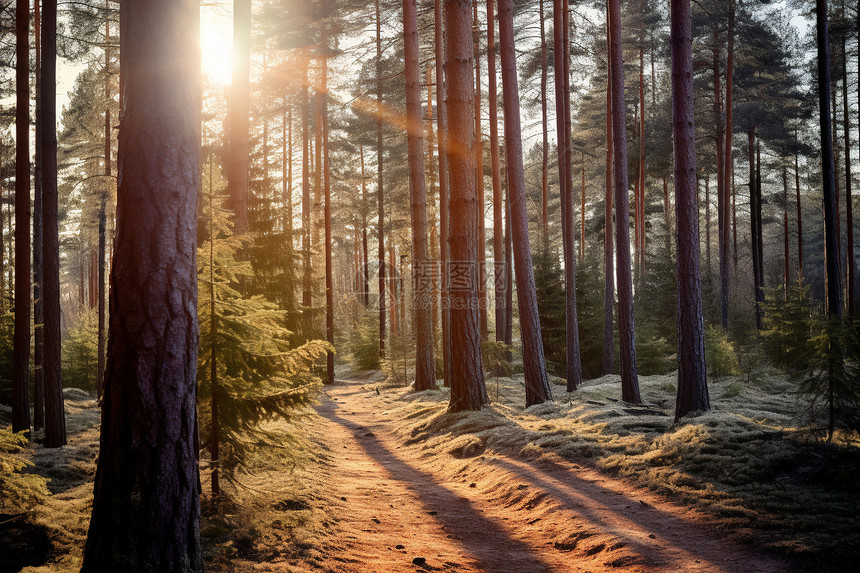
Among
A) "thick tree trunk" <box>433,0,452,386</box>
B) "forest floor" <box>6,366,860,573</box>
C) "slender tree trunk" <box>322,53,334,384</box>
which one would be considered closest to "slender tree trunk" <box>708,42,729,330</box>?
"thick tree trunk" <box>433,0,452,386</box>

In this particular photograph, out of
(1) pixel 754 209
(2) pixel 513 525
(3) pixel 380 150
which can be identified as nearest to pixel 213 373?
(2) pixel 513 525

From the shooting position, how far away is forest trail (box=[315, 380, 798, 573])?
Answer: 4.07 meters

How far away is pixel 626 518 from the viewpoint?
491 centimetres

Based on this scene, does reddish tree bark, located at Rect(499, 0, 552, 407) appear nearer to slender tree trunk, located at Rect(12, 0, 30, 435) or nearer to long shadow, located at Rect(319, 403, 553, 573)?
long shadow, located at Rect(319, 403, 553, 573)

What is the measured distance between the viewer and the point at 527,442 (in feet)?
26.2

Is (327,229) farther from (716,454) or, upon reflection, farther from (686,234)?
(716,454)

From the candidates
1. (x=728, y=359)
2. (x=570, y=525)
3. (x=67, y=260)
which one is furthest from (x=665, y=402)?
(x=67, y=260)

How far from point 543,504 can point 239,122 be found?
7.85 metres

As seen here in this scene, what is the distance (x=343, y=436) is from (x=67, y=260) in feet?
209

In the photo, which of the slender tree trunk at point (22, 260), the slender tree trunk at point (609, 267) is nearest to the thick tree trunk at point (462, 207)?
the slender tree trunk at point (609, 267)

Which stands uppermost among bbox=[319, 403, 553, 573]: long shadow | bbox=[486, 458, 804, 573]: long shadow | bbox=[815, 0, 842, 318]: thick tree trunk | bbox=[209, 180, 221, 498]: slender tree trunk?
bbox=[815, 0, 842, 318]: thick tree trunk

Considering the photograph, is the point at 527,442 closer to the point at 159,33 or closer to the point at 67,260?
the point at 159,33

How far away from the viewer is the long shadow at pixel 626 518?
13.0ft

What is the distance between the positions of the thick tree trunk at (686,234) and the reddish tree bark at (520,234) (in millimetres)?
3159
